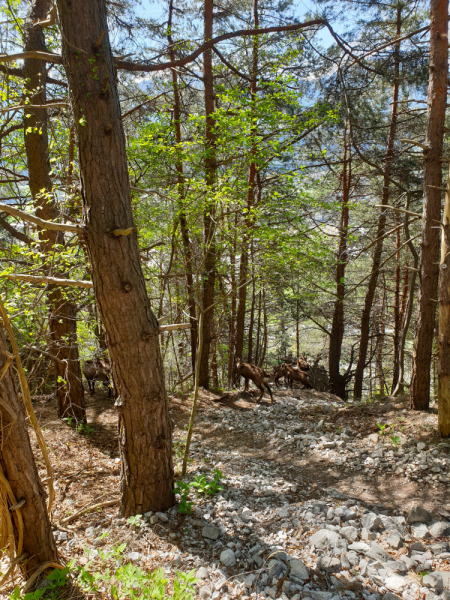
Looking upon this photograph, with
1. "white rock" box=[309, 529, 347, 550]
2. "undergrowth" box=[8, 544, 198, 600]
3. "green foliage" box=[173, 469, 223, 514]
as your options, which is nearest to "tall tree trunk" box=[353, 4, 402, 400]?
"green foliage" box=[173, 469, 223, 514]

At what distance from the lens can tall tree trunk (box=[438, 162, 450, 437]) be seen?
5.30 meters

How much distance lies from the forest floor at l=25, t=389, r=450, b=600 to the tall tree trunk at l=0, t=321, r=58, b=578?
1.59 ft

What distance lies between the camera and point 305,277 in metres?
10.7

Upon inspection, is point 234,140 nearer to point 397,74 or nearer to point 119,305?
point 397,74

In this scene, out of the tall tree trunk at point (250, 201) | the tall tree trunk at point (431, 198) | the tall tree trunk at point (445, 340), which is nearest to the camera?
the tall tree trunk at point (445, 340)

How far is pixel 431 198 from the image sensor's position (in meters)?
6.11

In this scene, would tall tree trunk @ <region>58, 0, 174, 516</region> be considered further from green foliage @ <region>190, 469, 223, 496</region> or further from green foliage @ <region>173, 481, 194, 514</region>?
green foliage @ <region>190, 469, 223, 496</region>

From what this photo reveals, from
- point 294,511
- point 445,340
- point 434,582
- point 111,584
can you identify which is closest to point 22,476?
point 111,584

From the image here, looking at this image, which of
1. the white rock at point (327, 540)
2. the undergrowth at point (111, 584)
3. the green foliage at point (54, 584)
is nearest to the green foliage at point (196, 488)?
the undergrowth at point (111, 584)

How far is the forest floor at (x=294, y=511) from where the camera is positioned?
294cm

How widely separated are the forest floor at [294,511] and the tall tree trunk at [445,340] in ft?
1.06

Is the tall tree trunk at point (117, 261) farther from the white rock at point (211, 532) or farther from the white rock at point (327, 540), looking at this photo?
the white rock at point (327, 540)

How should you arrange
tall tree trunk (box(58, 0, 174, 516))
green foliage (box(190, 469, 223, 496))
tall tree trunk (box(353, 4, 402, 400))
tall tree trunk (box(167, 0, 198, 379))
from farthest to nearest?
tall tree trunk (box(353, 4, 402, 400))
tall tree trunk (box(167, 0, 198, 379))
green foliage (box(190, 469, 223, 496))
tall tree trunk (box(58, 0, 174, 516))

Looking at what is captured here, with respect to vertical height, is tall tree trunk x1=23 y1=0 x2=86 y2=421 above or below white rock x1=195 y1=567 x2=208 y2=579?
above
